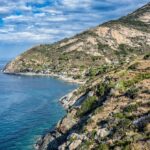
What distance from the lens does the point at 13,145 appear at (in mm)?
82938

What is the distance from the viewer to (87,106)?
90.3 m

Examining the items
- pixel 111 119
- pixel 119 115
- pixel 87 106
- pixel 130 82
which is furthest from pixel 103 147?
pixel 130 82

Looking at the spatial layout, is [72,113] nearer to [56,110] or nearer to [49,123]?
[49,123]

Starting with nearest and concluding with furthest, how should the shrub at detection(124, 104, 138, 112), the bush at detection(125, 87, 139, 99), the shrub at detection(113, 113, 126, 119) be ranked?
1. the shrub at detection(113, 113, 126, 119)
2. the shrub at detection(124, 104, 138, 112)
3. the bush at detection(125, 87, 139, 99)

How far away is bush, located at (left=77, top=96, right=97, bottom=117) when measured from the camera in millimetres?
88250

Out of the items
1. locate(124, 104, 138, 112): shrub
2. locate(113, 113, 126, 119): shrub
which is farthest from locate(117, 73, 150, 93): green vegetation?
locate(113, 113, 126, 119): shrub

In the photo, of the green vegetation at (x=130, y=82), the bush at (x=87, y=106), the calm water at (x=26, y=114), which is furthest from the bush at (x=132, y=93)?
the calm water at (x=26, y=114)

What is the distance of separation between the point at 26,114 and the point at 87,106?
33402mm

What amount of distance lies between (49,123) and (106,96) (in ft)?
76.6

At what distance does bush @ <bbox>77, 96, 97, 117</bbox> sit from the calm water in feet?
35.8

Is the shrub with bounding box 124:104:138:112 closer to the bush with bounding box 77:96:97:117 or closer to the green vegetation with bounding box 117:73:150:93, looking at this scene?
the green vegetation with bounding box 117:73:150:93

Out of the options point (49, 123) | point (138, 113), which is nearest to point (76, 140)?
point (138, 113)

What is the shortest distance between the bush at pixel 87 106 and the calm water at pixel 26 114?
429 inches

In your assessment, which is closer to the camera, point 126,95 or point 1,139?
point 126,95
